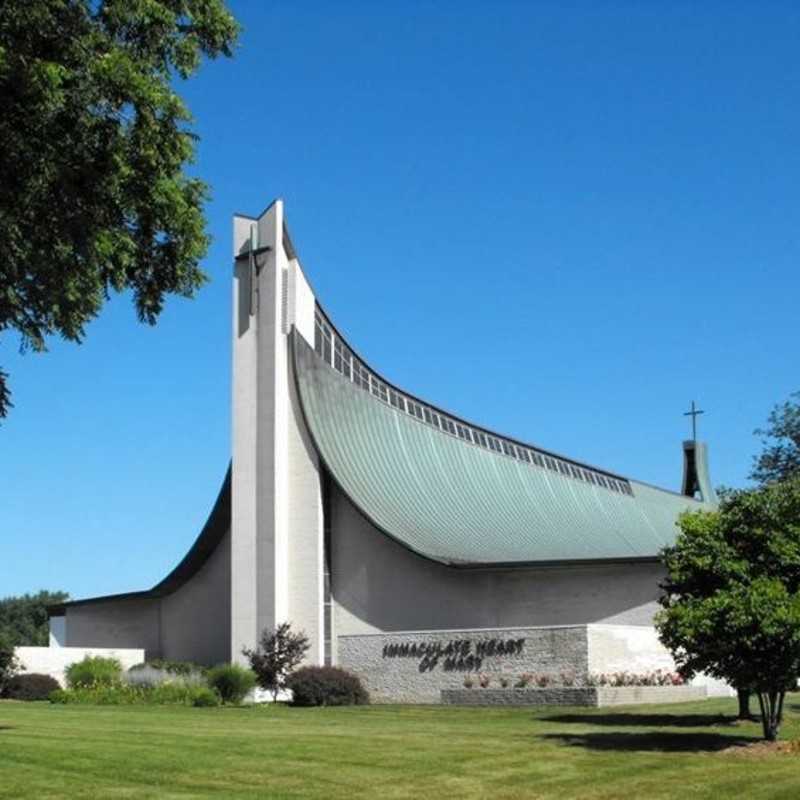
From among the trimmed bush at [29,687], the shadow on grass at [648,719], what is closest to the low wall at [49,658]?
the trimmed bush at [29,687]

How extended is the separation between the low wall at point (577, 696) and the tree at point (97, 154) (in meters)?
18.0

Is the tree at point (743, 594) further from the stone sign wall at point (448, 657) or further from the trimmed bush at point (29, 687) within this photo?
the trimmed bush at point (29, 687)

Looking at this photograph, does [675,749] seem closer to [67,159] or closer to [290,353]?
[67,159]

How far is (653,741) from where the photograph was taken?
61.6 ft

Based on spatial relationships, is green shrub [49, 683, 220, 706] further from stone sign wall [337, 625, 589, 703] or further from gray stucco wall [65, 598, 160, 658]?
gray stucco wall [65, 598, 160, 658]

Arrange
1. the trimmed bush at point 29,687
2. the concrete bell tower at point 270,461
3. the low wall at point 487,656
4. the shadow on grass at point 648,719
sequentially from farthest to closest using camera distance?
1. the concrete bell tower at point 270,461
2. the trimmed bush at point 29,687
3. the low wall at point 487,656
4. the shadow on grass at point 648,719

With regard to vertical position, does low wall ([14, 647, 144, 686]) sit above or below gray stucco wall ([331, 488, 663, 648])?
below

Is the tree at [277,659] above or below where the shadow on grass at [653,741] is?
above

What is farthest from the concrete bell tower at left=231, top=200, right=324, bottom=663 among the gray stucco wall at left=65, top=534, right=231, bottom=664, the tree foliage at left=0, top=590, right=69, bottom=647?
the tree foliage at left=0, top=590, right=69, bottom=647

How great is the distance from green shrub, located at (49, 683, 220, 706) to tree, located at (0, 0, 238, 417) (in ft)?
62.1

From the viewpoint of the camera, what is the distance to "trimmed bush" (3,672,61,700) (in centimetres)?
3575

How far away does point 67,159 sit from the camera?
12.5m

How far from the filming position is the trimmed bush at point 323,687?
31.9 metres

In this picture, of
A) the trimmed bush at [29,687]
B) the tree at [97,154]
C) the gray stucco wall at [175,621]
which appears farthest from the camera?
the gray stucco wall at [175,621]
